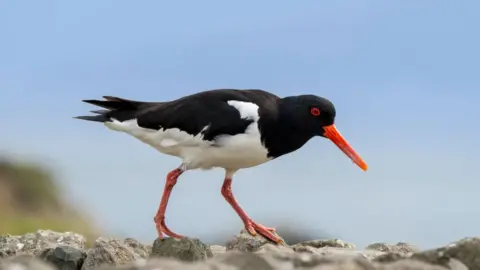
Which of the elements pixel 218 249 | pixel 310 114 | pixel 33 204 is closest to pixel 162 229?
pixel 218 249

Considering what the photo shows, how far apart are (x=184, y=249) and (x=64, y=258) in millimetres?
1153

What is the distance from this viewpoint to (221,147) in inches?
326

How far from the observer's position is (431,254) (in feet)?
15.2

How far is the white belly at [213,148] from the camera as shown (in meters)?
8.27

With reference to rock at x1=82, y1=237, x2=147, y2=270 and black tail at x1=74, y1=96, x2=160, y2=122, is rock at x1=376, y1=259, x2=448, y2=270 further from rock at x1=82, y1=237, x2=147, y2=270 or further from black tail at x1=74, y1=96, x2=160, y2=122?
black tail at x1=74, y1=96, x2=160, y2=122

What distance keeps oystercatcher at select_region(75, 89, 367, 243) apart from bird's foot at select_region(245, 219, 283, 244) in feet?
0.04

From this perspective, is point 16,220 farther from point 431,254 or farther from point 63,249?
point 431,254

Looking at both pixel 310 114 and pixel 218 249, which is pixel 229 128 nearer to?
pixel 310 114

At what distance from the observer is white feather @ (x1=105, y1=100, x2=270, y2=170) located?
827cm

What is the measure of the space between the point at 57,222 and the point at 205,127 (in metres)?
14.0

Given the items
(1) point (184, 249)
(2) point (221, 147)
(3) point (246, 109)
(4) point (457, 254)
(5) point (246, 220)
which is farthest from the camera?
(5) point (246, 220)

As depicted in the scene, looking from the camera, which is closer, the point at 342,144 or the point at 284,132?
the point at 284,132

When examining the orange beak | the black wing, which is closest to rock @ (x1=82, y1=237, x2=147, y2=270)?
the black wing

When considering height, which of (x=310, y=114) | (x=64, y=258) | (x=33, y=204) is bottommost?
(x=64, y=258)
